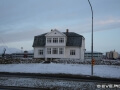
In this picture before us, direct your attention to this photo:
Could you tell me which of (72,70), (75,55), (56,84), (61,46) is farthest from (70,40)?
(56,84)

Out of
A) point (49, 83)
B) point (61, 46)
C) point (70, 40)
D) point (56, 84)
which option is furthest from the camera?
point (70, 40)

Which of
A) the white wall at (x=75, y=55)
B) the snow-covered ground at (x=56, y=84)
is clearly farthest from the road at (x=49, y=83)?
the white wall at (x=75, y=55)

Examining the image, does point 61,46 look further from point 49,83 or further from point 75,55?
point 49,83

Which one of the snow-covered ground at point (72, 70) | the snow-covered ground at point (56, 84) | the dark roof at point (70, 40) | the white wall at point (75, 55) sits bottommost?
the snow-covered ground at point (56, 84)

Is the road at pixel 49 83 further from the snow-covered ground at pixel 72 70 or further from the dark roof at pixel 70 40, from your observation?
the dark roof at pixel 70 40

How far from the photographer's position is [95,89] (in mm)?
12711

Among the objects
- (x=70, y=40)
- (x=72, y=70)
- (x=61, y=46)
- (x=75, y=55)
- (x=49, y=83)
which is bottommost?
(x=49, y=83)

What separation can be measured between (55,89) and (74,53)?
1611 inches

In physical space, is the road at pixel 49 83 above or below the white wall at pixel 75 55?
below

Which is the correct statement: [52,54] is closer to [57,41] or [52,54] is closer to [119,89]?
[57,41]

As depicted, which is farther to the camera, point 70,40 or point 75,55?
point 70,40

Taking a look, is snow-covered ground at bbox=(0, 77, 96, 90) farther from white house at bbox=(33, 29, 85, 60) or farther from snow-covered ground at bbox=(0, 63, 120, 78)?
white house at bbox=(33, 29, 85, 60)

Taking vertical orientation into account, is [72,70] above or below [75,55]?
below

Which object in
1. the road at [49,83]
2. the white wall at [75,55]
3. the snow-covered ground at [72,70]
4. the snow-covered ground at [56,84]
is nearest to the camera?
the snow-covered ground at [56,84]
